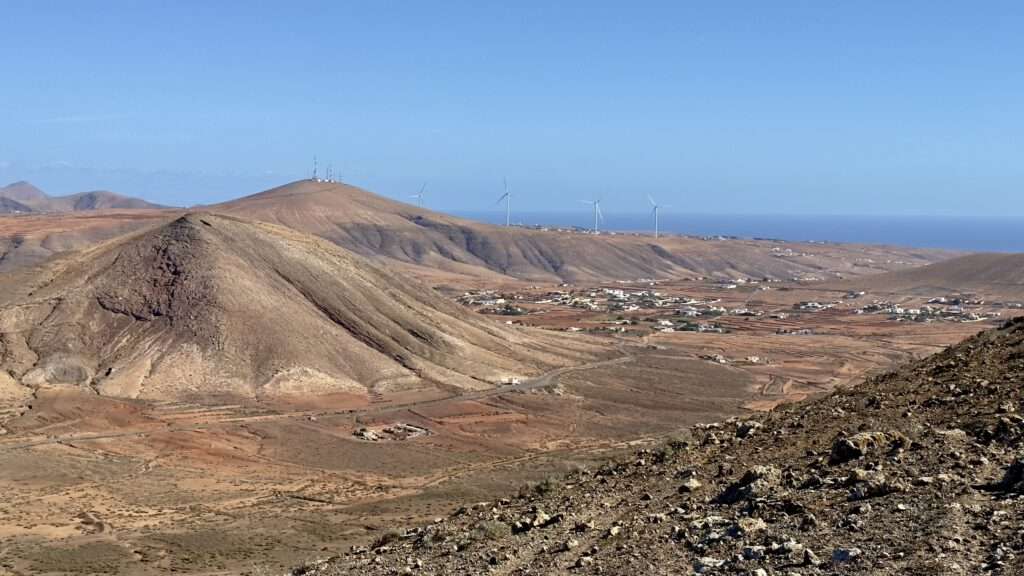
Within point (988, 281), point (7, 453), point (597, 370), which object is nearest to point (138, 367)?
→ point (7, 453)

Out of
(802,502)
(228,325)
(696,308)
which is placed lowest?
(696,308)

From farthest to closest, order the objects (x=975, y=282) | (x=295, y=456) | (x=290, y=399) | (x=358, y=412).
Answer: (x=975, y=282) < (x=290, y=399) < (x=358, y=412) < (x=295, y=456)

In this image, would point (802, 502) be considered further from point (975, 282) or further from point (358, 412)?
point (975, 282)

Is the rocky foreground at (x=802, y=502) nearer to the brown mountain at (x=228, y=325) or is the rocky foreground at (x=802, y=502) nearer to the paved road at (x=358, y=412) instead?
the paved road at (x=358, y=412)

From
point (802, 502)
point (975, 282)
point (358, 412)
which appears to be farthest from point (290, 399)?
point (975, 282)

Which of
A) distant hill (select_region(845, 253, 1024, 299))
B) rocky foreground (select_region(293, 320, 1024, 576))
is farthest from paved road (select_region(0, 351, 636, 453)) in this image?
distant hill (select_region(845, 253, 1024, 299))

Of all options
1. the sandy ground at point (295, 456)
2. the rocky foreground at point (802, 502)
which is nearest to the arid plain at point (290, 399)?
the sandy ground at point (295, 456)

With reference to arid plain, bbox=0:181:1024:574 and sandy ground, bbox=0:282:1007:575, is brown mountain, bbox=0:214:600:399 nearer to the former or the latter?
arid plain, bbox=0:181:1024:574

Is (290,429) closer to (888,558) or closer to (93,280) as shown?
(93,280)
